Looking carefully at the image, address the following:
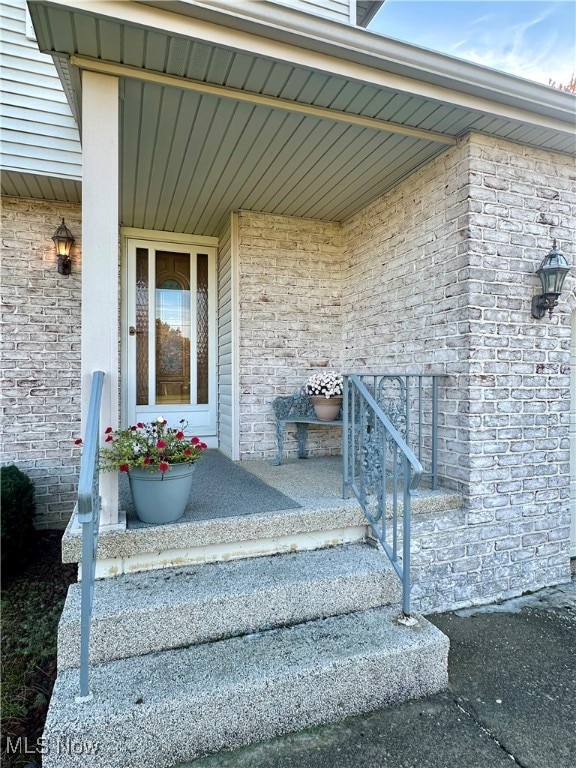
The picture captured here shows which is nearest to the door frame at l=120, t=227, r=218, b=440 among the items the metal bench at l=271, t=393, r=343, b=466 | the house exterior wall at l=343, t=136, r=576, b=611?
the metal bench at l=271, t=393, r=343, b=466

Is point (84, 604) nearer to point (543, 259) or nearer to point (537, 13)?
point (543, 259)

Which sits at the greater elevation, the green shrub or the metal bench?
the metal bench

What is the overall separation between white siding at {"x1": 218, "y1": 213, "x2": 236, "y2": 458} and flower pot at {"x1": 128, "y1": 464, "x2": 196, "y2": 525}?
1.73 metres

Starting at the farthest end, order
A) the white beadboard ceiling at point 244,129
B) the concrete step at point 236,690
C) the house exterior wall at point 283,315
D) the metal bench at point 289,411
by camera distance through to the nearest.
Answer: the house exterior wall at point 283,315, the metal bench at point 289,411, the white beadboard ceiling at point 244,129, the concrete step at point 236,690

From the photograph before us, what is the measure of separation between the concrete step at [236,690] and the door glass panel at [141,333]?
2.77 m

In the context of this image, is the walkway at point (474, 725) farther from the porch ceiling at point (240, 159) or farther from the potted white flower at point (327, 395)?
the porch ceiling at point (240, 159)

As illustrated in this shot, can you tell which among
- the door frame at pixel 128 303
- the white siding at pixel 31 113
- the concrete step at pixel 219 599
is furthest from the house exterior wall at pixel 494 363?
the white siding at pixel 31 113

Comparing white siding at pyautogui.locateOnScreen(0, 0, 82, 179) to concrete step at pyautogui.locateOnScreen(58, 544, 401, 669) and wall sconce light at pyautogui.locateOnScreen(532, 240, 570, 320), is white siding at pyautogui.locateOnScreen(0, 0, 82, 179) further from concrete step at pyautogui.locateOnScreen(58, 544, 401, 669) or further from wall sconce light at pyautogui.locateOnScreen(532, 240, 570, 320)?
wall sconce light at pyautogui.locateOnScreen(532, 240, 570, 320)

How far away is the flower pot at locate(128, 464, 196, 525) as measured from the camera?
6.95ft

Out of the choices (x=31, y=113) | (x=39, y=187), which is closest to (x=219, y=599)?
(x=39, y=187)

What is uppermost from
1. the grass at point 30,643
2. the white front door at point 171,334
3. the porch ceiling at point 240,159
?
the porch ceiling at point 240,159

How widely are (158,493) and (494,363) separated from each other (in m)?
2.11

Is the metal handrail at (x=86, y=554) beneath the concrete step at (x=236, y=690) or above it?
above

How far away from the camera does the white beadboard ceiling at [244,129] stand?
6.48ft
